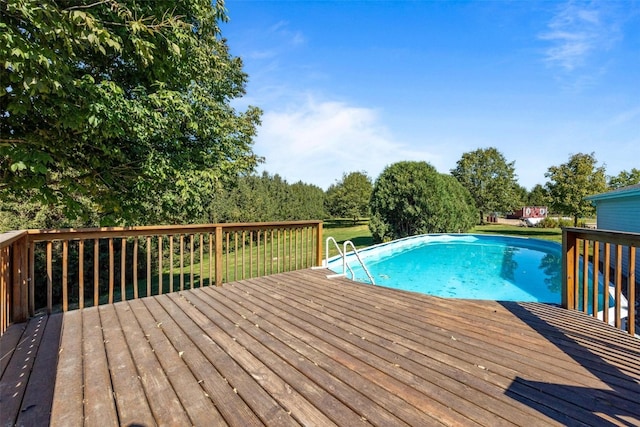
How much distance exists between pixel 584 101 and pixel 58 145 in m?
13.1

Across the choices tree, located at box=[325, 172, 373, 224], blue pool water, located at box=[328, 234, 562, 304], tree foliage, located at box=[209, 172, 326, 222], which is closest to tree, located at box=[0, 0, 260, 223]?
tree foliage, located at box=[209, 172, 326, 222]

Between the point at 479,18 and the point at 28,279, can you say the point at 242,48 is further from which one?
the point at 28,279

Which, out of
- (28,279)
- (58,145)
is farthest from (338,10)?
(28,279)

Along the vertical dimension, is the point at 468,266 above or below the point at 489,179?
below

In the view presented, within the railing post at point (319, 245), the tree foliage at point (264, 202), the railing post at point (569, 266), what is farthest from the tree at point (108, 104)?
the railing post at point (569, 266)

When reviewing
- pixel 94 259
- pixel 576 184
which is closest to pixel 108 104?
pixel 94 259

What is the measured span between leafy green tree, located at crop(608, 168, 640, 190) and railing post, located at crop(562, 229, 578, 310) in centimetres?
2453

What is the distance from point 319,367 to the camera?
6.31 feet

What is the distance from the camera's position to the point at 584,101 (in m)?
8.88

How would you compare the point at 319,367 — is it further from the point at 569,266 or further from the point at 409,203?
the point at 409,203

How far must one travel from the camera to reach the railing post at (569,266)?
2.97 m

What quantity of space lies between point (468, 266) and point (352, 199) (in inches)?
650

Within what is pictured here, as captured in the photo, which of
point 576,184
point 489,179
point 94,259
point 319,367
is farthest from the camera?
point 489,179

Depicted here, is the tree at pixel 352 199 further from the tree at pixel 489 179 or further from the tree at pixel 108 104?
the tree at pixel 108 104
